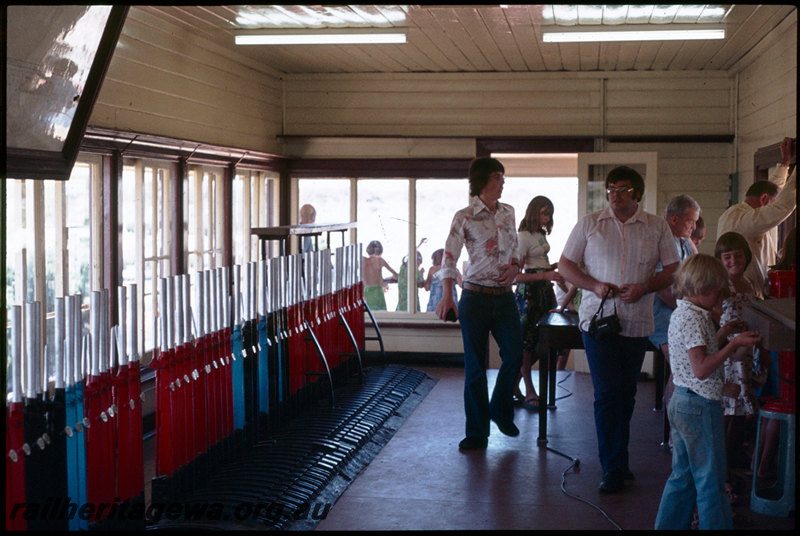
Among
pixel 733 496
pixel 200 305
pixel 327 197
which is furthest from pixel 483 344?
pixel 327 197

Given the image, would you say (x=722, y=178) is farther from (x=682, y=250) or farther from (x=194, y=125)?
(x=194, y=125)

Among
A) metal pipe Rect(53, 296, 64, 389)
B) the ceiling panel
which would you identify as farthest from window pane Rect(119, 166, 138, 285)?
metal pipe Rect(53, 296, 64, 389)

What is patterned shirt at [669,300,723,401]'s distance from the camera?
3.57m

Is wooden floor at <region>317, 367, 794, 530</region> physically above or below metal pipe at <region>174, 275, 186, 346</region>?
below

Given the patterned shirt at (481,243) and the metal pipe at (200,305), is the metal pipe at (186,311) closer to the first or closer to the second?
the metal pipe at (200,305)

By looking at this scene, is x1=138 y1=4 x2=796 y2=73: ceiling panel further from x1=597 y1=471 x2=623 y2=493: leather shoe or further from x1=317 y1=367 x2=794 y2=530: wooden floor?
x1=597 y1=471 x2=623 y2=493: leather shoe

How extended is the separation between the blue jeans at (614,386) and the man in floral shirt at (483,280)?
91 centimetres

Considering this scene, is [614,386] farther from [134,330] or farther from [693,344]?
[134,330]

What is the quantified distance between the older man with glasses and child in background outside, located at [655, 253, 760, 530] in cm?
98

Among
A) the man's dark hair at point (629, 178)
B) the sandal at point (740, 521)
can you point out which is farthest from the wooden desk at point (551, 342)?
the sandal at point (740, 521)

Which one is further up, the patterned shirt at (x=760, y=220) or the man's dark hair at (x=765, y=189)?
the man's dark hair at (x=765, y=189)

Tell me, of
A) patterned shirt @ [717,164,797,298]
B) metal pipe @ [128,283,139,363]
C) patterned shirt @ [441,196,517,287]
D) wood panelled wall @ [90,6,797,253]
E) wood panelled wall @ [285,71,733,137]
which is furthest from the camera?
wood panelled wall @ [285,71,733,137]

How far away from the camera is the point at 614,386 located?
4.72 metres

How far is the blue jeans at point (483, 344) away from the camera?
561 centimetres
